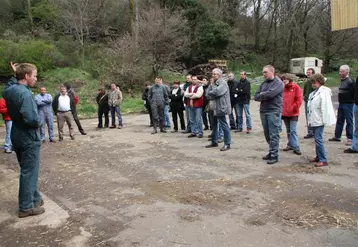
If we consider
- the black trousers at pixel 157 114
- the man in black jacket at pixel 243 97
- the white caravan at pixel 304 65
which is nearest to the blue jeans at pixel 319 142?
the man in black jacket at pixel 243 97

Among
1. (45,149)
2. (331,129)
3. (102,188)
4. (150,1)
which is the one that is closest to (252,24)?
(150,1)

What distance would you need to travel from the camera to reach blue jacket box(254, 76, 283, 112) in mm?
7078

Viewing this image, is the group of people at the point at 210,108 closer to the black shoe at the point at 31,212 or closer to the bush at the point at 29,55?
the black shoe at the point at 31,212

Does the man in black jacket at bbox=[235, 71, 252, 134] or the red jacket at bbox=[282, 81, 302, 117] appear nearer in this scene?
the red jacket at bbox=[282, 81, 302, 117]

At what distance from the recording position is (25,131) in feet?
15.3

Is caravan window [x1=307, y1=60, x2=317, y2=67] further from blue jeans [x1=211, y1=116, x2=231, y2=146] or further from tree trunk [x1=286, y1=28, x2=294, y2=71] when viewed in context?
blue jeans [x1=211, y1=116, x2=231, y2=146]

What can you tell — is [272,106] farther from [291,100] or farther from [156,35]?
[156,35]

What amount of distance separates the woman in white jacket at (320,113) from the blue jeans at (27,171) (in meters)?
4.85

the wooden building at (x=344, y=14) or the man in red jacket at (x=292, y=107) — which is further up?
the wooden building at (x=344, y=14)

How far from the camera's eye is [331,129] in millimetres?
11164

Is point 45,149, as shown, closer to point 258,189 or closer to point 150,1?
point 258,189

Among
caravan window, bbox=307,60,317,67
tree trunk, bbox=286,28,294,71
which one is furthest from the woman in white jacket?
tree trunk, bbox=286,28,294,71

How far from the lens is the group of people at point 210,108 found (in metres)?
4.70

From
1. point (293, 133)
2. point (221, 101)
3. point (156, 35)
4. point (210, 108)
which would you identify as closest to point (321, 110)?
point (293, 133)
